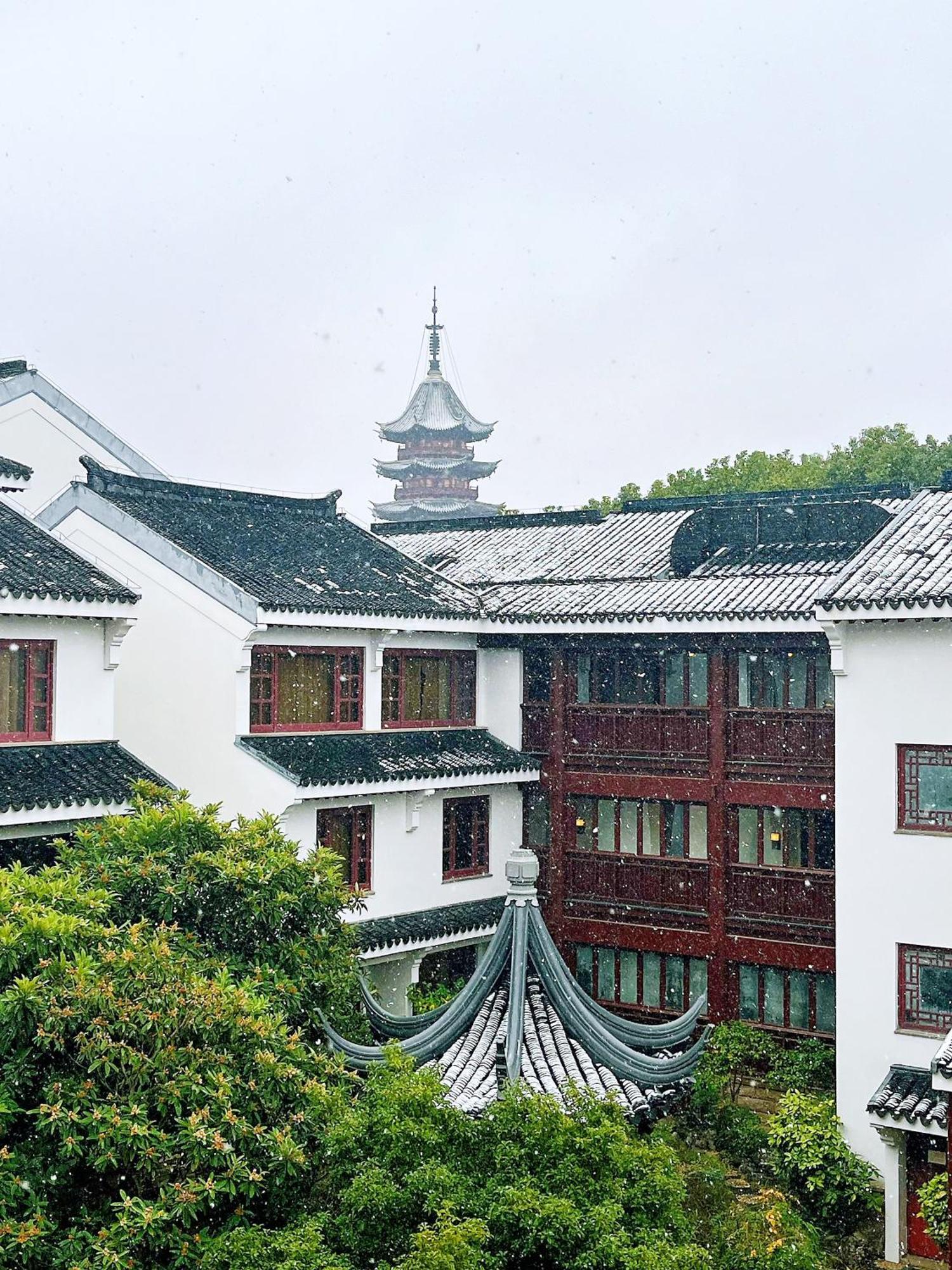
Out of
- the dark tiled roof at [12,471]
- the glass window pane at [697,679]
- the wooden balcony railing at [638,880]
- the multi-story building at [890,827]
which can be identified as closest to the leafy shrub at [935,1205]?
the multi-story building at [890,827]

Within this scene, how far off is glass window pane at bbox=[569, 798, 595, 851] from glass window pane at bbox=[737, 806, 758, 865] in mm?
2449

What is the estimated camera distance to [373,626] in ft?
65.0

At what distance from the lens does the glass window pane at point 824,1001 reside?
19000 mm

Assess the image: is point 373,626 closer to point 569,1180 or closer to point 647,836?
point 647,836

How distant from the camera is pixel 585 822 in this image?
71.2 ft

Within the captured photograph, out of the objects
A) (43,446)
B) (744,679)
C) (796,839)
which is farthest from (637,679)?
(43,446)

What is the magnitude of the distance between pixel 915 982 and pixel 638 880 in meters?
5.26

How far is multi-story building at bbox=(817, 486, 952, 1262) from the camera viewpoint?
1612 centimetres

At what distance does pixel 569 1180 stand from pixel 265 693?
11.1 metres

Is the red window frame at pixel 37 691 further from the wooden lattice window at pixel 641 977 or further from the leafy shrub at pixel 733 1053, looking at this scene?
the leafy shrub at pixel 733 1053

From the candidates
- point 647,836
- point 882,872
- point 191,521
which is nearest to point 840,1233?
point 882,872

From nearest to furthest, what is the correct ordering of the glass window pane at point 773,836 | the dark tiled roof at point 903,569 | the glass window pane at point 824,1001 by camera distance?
the dark tiled roof at point 903,569 → the glass window pane at point 824,1001 → the glass window pane at point 773,836

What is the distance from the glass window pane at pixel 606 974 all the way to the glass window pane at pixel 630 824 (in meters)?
1.53

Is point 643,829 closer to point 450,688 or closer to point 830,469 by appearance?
point 450,688
